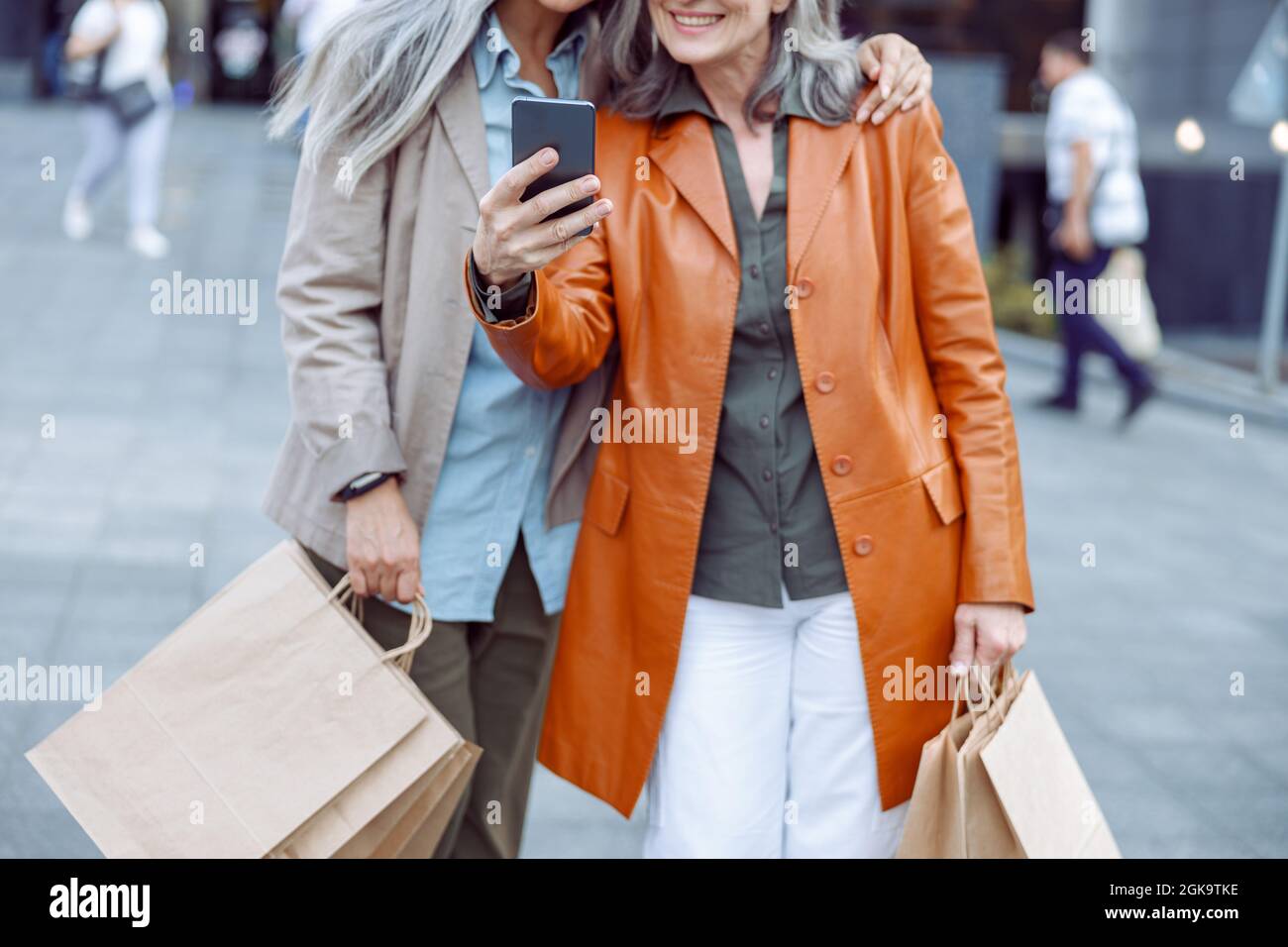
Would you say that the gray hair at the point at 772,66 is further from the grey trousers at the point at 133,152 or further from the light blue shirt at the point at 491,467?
the grey trousers at the point at 133,152

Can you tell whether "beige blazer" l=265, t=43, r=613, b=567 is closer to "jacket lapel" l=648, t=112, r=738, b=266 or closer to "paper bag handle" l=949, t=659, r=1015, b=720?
"jacket lapel" l=648, t=112, r=738, b=266

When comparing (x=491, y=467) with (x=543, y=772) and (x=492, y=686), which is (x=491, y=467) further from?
(x=543, y=772)

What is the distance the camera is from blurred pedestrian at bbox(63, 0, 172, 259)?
1078cm

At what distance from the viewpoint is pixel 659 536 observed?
8.43 feet

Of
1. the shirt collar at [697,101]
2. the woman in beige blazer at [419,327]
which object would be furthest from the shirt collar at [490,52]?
the shirt collar at [697,101]

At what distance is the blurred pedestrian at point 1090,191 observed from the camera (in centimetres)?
870

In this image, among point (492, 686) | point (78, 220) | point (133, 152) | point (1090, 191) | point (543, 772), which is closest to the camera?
point (492, 686)

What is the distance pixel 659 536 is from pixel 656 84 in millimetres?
792

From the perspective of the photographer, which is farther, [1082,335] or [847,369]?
[1082,335]

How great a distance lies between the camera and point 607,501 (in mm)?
2662

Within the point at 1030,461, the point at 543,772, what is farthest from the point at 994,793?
the point at 1030,461

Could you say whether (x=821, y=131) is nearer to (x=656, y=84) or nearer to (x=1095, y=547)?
(x=656, y=84)

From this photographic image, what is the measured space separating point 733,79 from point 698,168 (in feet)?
0.62
